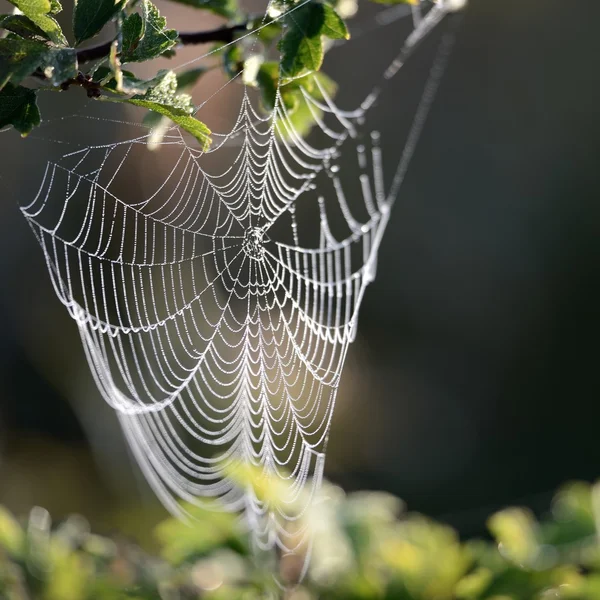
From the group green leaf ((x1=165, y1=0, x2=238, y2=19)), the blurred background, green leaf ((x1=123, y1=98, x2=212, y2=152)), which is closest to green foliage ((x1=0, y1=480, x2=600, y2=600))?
green leaf ((x1=123, y1=98, x2=212, y2=152))

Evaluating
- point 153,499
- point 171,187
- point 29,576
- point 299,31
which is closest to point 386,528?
point 29,576

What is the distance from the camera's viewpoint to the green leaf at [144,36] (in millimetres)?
761

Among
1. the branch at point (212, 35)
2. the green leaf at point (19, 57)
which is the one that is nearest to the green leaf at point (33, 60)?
the green leaf at point (19, 57)

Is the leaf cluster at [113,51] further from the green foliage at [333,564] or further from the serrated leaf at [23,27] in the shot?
the green foliage at [333,564]

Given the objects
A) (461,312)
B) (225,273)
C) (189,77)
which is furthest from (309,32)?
(461,312)

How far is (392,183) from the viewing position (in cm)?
421

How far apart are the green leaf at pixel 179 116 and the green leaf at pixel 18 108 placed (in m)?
0.10

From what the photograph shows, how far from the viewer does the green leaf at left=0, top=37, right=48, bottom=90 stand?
713mm

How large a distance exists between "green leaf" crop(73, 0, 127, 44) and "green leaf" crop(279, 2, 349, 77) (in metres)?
0.21

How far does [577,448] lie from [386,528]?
317cm

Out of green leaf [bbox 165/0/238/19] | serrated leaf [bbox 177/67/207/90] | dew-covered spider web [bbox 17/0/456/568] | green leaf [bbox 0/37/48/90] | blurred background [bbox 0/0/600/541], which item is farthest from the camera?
blurred background [bbox 0/0/600/541]

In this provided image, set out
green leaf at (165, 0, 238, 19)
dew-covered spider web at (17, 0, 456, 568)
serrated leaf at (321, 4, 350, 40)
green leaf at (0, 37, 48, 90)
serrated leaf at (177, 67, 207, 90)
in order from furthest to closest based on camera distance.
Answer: dew-covered spider web at (17, 0, 456, 568), serrated leaf at (177, 67, 207, 90), green leaf at (165, 0, 238, 19), serrated leaf at (321, 4, 350, 40), green leaf at (0, 37, 48, 90)

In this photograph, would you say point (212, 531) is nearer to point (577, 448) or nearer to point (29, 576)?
point (29, 576)

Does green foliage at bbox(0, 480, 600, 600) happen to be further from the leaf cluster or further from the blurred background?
the blurred background
